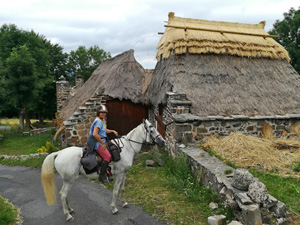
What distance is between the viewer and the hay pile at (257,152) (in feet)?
20.5

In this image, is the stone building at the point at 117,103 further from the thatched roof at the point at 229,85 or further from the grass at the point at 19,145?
the grass at the point at 19,145

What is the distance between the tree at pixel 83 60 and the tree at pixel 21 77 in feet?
60.3

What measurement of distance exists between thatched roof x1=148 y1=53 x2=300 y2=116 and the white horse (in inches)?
134

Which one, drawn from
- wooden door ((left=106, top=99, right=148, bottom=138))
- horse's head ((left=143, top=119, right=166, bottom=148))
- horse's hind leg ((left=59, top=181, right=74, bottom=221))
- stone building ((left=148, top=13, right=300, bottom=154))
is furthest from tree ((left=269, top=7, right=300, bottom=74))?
horse's hind leg ((left=59, top=181, right=74, bottom=221))

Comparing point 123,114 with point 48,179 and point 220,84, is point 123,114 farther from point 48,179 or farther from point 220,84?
point 48,179

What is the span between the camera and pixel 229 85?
9672 mm

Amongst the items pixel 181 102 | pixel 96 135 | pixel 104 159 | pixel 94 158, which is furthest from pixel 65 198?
pixel 181 102

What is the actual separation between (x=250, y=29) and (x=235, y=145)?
8.65m

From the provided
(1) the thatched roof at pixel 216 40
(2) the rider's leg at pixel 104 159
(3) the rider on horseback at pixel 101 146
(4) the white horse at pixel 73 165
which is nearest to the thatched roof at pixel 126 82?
(1) the thatched roof at pixel 216 40

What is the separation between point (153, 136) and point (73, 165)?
86.0 inches

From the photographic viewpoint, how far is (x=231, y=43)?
10930 millimetres

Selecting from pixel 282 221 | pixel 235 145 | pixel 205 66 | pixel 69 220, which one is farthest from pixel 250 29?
pixel 69 220

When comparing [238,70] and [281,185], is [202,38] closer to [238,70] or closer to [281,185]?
[238,70]

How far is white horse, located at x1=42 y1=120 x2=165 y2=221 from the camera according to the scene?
196 inches
